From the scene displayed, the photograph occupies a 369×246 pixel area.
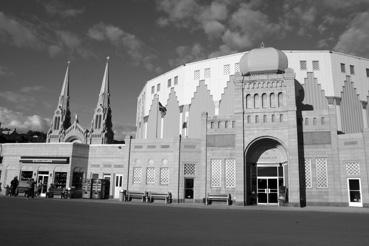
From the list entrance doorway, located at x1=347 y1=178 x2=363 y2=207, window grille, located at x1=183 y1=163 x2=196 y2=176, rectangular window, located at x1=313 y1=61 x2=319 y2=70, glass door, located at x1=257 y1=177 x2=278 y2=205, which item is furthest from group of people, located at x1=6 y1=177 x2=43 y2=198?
rectangular window, located at x1=313 y1=61 x2=319 y2=70

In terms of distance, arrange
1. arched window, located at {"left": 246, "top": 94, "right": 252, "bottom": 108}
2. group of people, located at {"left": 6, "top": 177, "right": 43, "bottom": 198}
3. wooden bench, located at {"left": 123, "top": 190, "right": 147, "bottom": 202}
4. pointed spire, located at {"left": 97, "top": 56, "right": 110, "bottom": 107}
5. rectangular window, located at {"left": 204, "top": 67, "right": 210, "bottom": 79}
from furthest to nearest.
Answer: pointed spire, located at {"left": 97, "top": 56, "right": 110, "bottom": 107}, rectangular window, located at {"left": 204, "top": 67, "right": 210, "bottom": 79}, wooden bench, located at {"left": 123, "top": 190, "right": 147, "bottom": 202}, arched window, located at {"left": 246, "top": 94, "right": 252, "bottom": 108}, group of people, located at {"left": 6, "top": 177, "right": 43, "bottom": 198}

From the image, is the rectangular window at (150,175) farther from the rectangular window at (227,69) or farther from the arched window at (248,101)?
the rectangular window at (227,69)

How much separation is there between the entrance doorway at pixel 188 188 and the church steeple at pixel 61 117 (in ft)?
195

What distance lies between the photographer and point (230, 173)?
33.9 metres

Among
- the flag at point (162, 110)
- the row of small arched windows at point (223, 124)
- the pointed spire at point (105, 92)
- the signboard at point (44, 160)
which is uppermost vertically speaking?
the pointed spire at point (105, 92)

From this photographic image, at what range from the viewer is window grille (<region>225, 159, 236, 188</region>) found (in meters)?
33.7

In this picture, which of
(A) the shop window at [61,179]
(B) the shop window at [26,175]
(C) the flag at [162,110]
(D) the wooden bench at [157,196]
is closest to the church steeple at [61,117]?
(C) the flag at [162,110]

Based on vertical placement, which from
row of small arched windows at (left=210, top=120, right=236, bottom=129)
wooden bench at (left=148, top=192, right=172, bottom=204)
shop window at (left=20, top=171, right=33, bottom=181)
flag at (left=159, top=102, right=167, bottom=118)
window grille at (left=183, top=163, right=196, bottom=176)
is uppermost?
flag at (left=159, top=102, right=167, bottom=118)

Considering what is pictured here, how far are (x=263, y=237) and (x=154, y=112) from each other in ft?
163

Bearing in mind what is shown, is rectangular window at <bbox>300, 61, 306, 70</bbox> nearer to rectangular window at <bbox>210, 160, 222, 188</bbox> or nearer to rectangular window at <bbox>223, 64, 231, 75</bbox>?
rectangular window at <bbox>223, 64, 231, 75</bbox>

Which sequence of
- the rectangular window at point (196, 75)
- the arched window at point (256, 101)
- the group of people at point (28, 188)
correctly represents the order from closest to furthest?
1. the group of people at point (28, 188)
2. the arched window at point (256, 101)
3. the rectangular window at point (196, 75)

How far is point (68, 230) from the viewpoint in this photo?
34.1ft

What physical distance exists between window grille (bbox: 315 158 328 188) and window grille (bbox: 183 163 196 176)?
12347 millimetres

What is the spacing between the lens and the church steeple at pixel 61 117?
8794 cm
